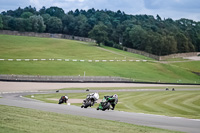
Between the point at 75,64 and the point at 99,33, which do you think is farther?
the point at 99,33

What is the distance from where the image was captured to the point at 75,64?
119125 millimetres

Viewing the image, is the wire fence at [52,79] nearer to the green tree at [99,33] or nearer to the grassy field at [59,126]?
the grassy field at [59,126]

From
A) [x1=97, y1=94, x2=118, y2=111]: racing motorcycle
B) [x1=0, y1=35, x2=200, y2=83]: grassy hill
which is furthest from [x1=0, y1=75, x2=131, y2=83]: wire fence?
[x1=97, y1=94, x2=118, y2=111]: racing motorcycle

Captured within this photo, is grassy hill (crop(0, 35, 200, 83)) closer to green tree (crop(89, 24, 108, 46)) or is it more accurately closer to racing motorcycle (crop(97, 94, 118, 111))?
green tree (crop(89, 24, 108, 46))

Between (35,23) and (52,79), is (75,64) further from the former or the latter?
(35,23)

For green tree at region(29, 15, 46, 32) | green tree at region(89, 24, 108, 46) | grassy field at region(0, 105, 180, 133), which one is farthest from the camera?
green tree at region(29, 15, 46, 32)

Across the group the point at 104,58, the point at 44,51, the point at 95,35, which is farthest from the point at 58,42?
the point at 104,58

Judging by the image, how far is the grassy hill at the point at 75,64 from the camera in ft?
349

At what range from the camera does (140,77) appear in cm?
11019

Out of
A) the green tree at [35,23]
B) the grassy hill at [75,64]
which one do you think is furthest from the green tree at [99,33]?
the green tree at [35,23]

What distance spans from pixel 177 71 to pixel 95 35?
49878 millimetres

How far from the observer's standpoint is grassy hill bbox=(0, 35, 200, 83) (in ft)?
349

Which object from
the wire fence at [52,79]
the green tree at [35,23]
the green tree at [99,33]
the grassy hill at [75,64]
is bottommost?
the wire fence at [52,79]

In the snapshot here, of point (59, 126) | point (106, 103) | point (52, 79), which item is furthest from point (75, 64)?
point (59, 126)
